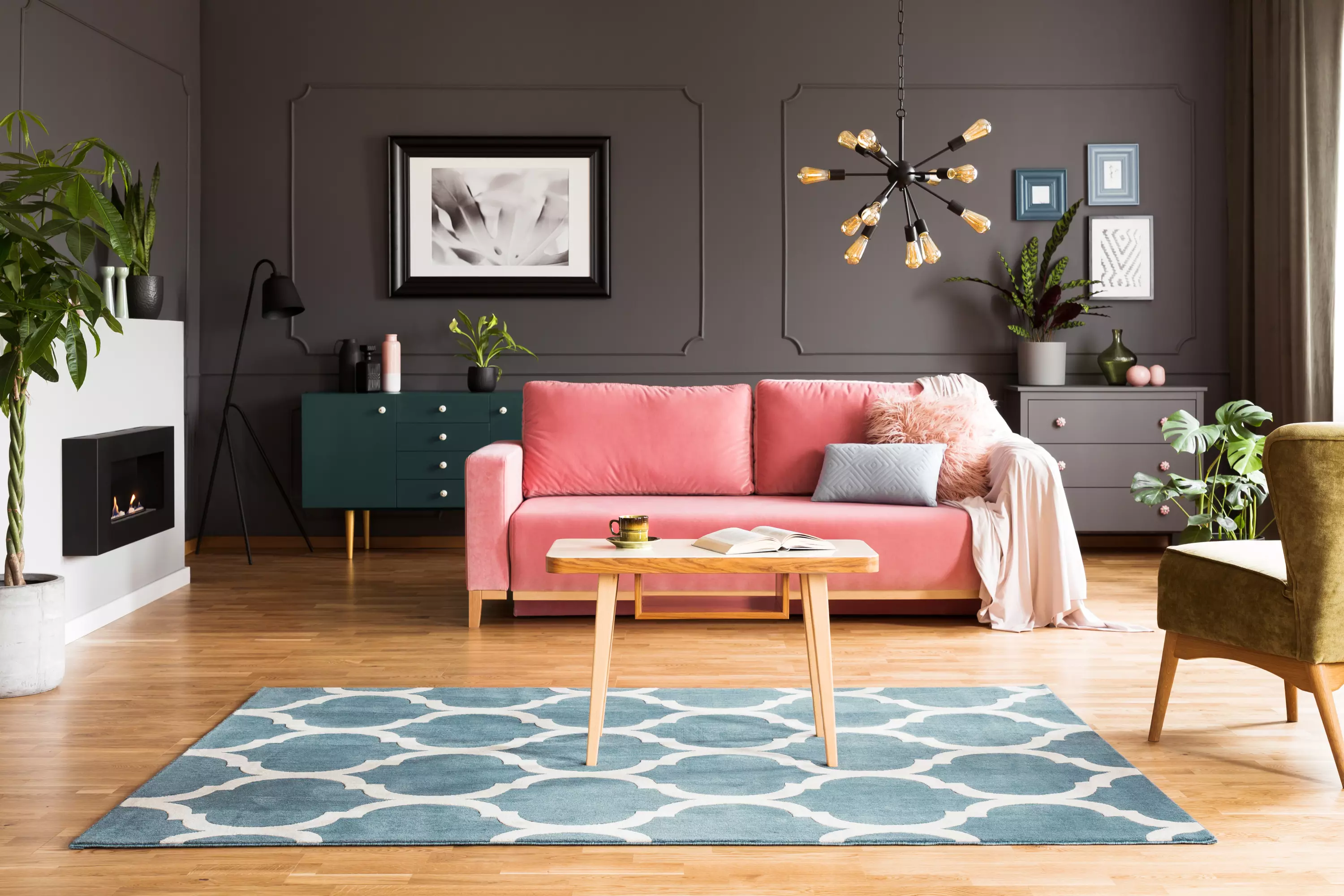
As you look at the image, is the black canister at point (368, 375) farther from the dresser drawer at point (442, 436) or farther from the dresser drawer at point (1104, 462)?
the dresser drawer at point (1104, 462)

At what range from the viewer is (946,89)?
586 cm

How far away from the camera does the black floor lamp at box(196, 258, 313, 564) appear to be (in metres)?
5.50

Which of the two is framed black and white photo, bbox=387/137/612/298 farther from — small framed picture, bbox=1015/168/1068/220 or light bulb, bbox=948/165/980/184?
light bulb, bbox=948/165/980/184

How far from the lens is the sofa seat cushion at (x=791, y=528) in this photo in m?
4.07

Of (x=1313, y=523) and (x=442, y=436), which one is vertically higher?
(x=442, y=436)

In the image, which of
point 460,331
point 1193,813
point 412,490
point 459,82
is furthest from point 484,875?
point 459,82

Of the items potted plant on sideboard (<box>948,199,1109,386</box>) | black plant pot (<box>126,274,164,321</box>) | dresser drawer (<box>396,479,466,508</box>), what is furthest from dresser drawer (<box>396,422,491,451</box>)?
potted plant on sideboard (<box>948,199,1109,386</box>)

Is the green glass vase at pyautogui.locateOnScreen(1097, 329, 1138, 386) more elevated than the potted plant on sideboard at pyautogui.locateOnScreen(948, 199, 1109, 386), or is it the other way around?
the potted plant on sideboard at pyautogui.locateOnScreen(948, 199, 1109, 386)

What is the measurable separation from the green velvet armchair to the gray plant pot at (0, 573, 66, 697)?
10.0 ft

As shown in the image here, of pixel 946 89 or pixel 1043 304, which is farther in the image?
pixel 946 89

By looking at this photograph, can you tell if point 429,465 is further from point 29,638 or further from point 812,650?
point 812,650

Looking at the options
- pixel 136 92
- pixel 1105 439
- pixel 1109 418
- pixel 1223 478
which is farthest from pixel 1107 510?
pixel 136 92

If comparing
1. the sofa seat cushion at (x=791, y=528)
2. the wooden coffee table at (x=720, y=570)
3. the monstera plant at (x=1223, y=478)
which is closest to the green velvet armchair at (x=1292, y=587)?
the wooden coffee table at (x=720, y=570)

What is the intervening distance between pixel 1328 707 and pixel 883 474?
6.64 ft
